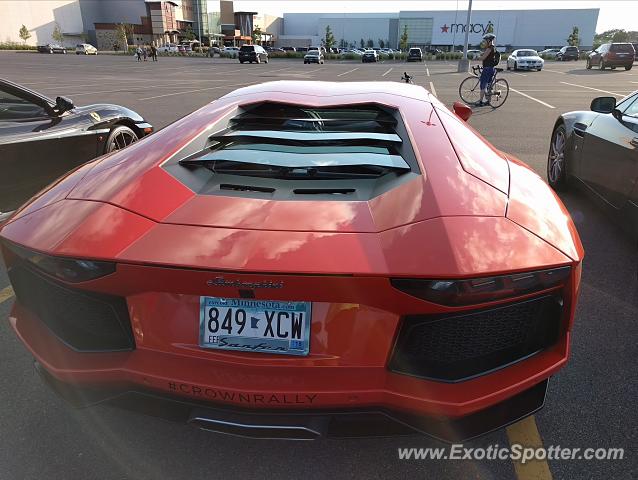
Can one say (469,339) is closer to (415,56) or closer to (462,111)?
(462,111)

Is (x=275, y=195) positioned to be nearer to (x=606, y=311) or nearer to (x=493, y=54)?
(x=606, y=311)

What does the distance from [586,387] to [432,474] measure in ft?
3.31

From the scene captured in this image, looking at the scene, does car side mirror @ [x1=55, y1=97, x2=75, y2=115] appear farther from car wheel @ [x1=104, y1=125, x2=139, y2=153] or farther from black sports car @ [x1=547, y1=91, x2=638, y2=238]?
black sports car @ [x1=547, y1=91, x2=638, y2=238]

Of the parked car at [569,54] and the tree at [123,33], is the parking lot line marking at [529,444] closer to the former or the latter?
the parked car at [569,54]

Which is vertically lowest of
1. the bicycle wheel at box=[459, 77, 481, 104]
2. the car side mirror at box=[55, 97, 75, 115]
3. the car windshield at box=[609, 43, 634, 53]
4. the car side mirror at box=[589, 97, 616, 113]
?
the bicycle wheel at box=[459, 77, 481, 104]

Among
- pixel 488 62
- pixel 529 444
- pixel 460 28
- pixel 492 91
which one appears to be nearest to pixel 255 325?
pixel 529 444

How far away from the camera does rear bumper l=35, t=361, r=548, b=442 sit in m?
1.47

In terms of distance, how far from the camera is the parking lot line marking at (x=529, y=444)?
1.79 metres

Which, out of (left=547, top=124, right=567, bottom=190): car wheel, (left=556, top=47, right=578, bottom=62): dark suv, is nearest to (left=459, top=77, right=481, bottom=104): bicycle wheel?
(left=547, top=124, right=567, bottom=190): car wheel

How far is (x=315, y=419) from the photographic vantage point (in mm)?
1474

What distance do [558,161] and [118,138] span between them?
4812mm

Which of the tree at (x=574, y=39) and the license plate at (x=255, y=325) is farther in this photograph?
the tree at (x=574, y=39)

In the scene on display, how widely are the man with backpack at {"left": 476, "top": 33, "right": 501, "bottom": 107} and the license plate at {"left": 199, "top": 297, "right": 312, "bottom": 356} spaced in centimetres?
1192

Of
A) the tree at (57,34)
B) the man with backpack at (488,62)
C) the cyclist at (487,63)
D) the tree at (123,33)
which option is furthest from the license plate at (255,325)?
the tree at (57,34)
